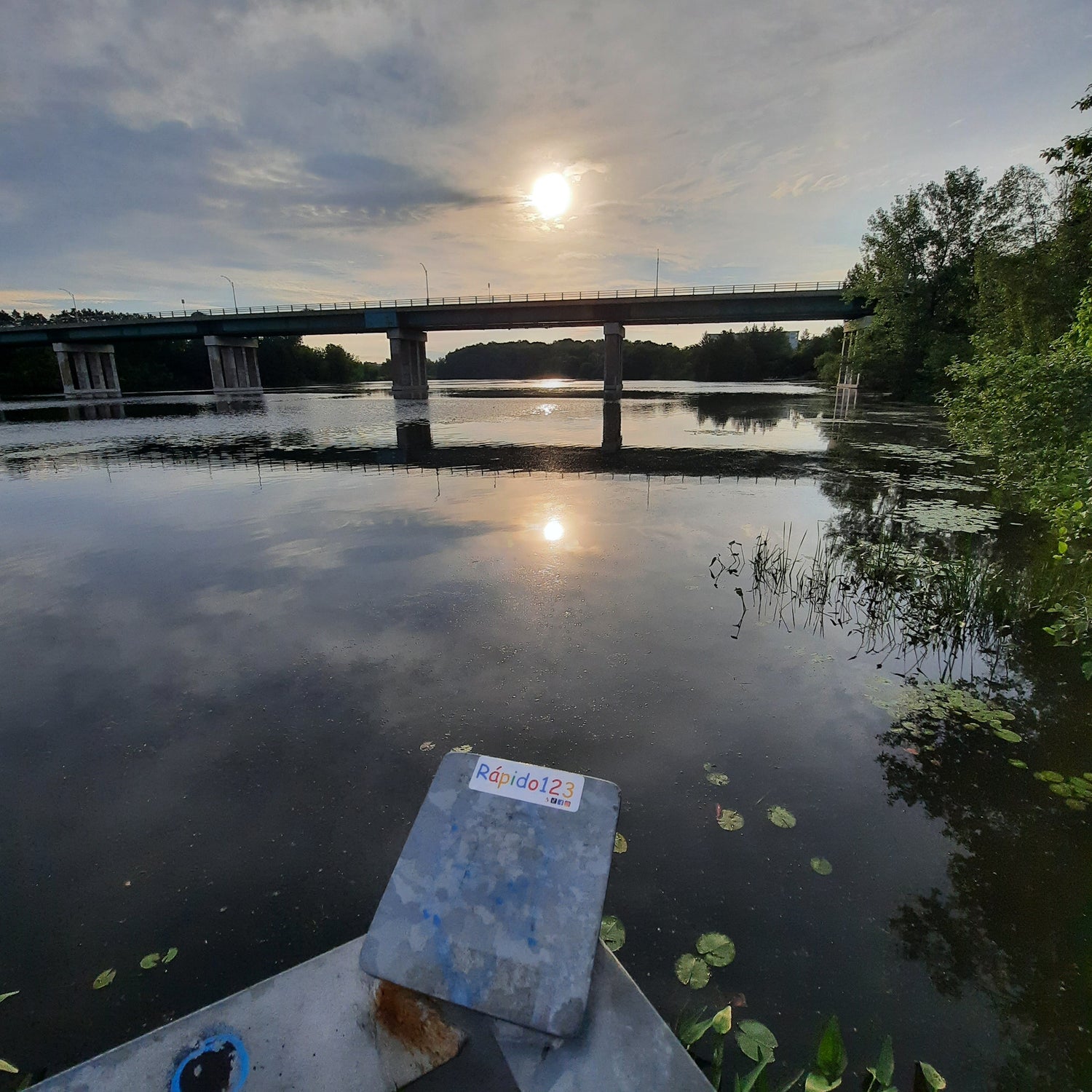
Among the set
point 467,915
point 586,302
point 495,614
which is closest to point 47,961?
point 467,915

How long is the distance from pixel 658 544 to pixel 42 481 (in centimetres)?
1745

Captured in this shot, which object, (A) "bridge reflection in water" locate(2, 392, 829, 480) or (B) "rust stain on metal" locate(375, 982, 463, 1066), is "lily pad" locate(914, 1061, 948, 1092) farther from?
(A) "bridge reflection in water" locate(2, 392, 829, 480)

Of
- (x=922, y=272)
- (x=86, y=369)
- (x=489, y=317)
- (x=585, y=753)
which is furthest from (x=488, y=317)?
(x=585, y=753)

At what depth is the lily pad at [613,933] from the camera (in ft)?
10.4

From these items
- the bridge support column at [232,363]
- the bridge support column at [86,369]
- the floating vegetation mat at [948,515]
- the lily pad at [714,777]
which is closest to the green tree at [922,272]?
the floating vegetation mat at [948,515]

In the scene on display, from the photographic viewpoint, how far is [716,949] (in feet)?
10.4

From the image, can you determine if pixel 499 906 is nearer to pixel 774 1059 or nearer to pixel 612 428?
pixel 774 1059

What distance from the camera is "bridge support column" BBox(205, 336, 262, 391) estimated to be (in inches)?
3206

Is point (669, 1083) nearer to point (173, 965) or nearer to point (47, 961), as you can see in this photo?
point (173, 965)

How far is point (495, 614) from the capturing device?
729cm

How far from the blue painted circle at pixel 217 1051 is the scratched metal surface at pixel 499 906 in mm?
515

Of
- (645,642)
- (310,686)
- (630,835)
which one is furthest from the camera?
(645,642)

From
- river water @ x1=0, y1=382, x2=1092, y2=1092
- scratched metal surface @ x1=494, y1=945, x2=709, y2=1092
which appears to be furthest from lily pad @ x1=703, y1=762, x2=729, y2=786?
scratched metal surface @ x1=494, y1=945, x2=709, y2=1092

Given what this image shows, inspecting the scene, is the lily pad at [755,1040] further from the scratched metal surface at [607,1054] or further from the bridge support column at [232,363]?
the bridge support column at [232,363]
